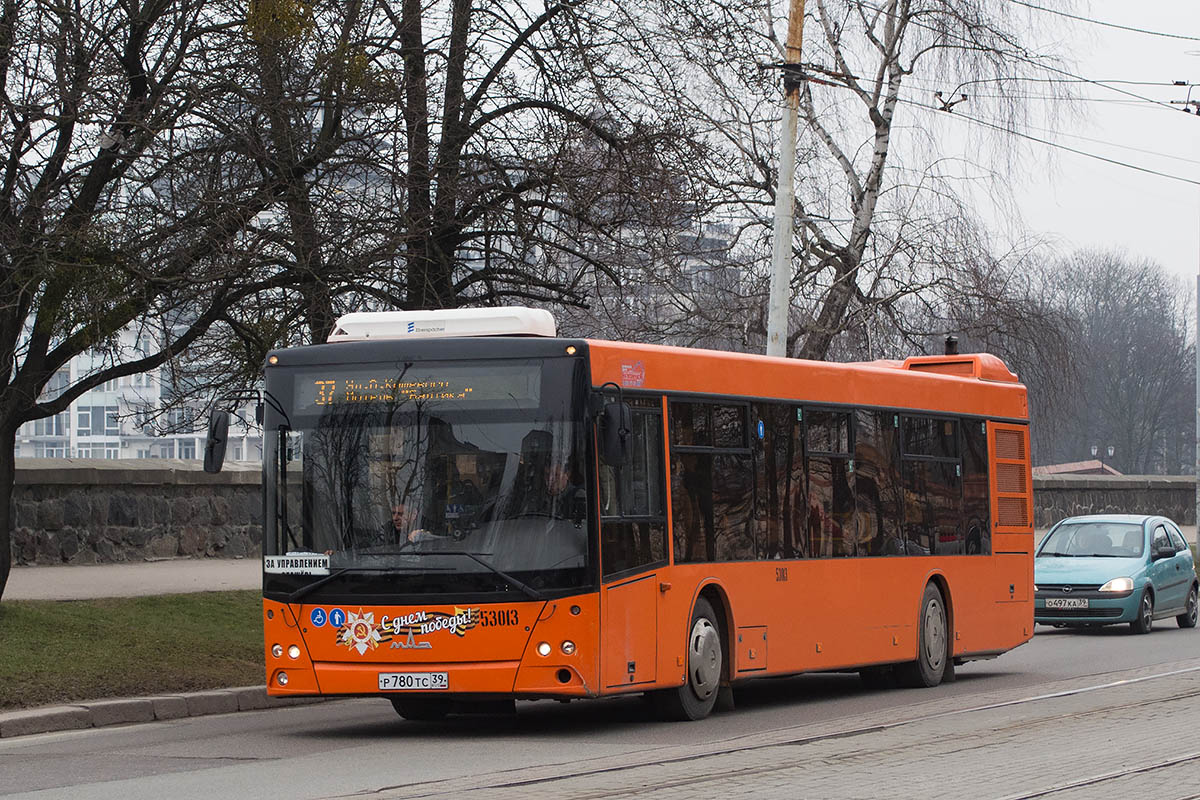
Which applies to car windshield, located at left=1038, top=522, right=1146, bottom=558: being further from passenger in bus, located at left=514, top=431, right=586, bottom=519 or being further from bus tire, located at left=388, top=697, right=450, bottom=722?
passenger in bus, located at left=514, top=431, right=586, bottom=519

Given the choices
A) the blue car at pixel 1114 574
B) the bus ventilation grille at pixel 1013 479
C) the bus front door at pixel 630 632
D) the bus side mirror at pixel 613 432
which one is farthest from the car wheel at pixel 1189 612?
the bus side mirror at pixel 613 432

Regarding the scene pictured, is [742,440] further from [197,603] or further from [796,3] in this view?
[796,3]

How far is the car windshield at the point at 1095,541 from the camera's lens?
2498 centimetres

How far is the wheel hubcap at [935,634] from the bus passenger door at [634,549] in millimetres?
4865

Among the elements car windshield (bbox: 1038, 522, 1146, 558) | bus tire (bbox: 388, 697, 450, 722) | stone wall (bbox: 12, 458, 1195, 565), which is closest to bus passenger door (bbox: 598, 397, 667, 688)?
bus tire (bbox: 388, 697, 450, 722)

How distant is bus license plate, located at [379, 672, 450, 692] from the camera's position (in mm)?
11984

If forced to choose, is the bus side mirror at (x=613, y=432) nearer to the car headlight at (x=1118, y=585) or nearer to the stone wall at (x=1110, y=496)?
the car headlight at (x=1118, y=585)

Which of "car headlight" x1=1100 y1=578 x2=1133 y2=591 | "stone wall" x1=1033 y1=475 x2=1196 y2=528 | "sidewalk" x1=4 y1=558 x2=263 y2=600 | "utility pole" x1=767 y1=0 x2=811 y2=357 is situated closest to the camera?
"sidewalk" x1=4 y1=558 x2=263 y2=600

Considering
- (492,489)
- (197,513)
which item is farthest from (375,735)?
(197,513)

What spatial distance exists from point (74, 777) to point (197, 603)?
846cm

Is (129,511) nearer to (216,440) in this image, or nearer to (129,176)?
(129,176)

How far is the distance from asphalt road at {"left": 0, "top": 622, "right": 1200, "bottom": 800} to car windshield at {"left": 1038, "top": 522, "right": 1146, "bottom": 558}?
7.53 metres

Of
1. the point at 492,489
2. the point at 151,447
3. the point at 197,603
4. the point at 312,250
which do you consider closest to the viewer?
the point at 492,489

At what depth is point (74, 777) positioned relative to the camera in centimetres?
1031
